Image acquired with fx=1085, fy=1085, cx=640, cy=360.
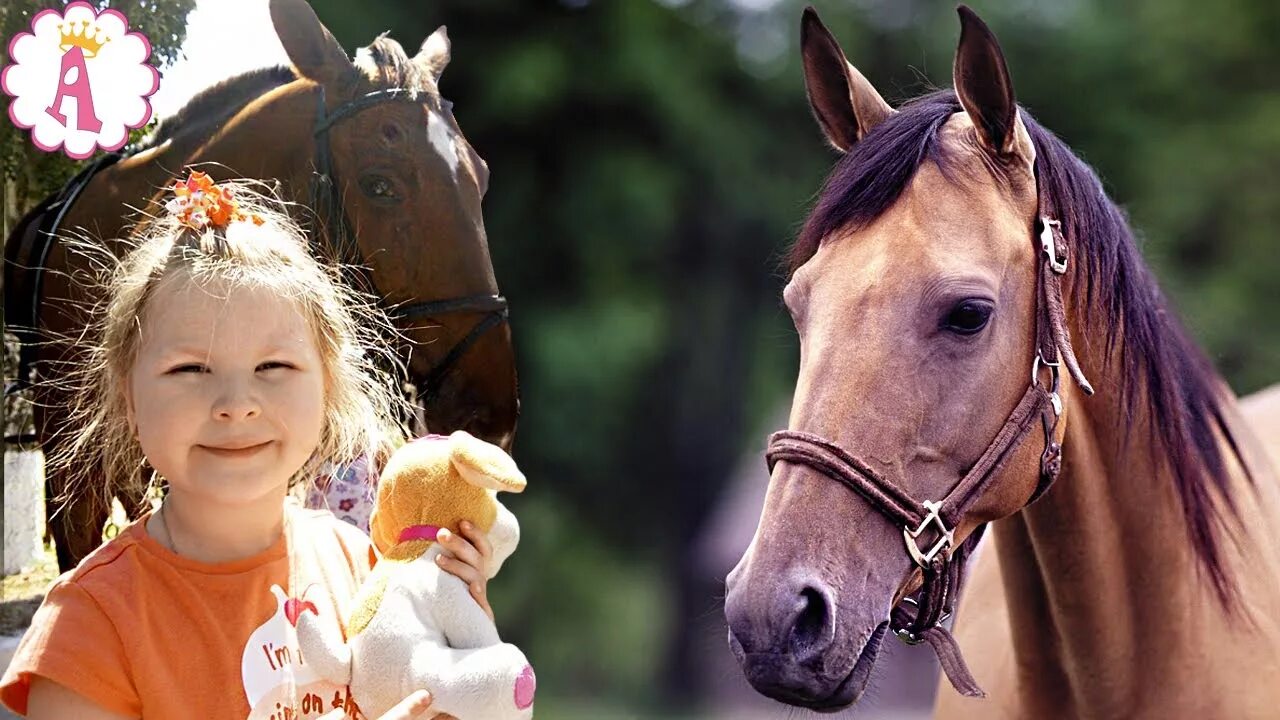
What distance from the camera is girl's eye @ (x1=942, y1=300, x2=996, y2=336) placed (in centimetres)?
107

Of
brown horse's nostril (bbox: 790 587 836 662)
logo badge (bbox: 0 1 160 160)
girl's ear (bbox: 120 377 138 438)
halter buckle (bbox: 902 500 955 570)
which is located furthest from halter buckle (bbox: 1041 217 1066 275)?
logo badge (bbox: 0 1 160 160)

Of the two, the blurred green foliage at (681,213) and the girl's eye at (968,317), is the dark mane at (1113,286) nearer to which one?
the girl's eye at (968,317)

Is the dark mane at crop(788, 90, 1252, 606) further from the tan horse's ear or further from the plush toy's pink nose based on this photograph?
the plush toy's pink nose

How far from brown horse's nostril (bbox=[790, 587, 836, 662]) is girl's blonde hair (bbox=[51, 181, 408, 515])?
48 cm

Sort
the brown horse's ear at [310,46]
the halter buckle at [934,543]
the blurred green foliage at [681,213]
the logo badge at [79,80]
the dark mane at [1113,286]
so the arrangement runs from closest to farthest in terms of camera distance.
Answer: the halter buckle at [934,543] < the dark mane at [1113,286] < the logo badge at [79,80] < the brown horse's ear at [310,46] < the blurred green foliage at [681,213]

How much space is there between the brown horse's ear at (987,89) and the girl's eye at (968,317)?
0.59 ft

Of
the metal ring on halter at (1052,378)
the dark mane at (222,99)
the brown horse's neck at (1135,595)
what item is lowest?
the brown horse's neck at (1135,595)

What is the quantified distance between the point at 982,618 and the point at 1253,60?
1.83 meters

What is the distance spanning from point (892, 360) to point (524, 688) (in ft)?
1.51

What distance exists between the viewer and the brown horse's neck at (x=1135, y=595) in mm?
1193

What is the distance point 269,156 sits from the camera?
1389mm

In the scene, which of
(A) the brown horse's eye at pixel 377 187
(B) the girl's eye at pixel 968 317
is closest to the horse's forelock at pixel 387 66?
(A) the brown horse's eye at pixel 377 187

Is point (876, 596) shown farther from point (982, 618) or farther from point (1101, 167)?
point (1101, 167)

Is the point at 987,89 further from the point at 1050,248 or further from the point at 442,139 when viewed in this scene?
the point at 442,139
